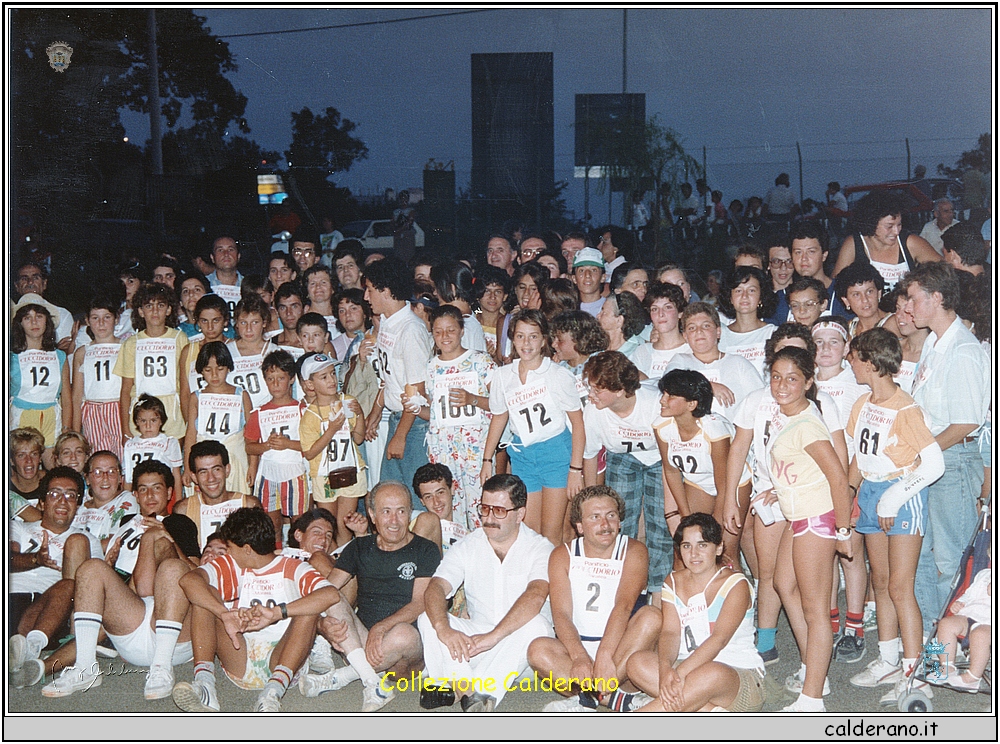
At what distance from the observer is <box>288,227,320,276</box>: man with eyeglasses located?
25.3 ft

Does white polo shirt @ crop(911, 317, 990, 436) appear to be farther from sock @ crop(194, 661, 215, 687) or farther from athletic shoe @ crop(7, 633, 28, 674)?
athletic shoe @ crop(7, 633, 28, 674)

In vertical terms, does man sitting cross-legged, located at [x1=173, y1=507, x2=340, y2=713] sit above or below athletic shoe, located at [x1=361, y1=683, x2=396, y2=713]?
above

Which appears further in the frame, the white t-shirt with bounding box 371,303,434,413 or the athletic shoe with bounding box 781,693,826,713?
the white t-shirt with bounding box 371,303,434,413

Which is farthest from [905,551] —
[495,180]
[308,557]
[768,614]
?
[495,180]

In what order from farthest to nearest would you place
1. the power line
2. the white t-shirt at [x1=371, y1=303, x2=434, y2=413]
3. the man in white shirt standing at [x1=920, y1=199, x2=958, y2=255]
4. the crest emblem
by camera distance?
the power line, the crest emblem, the man in white shirt standing at [x1=920, y1=199, x2=958, y2=255], the white t-shirt at [x1=371, y1=303, x2=434, y2=413]

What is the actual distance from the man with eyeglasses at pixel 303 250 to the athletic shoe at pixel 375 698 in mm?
3824

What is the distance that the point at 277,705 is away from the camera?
14.6 feet

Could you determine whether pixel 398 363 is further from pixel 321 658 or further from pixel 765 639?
pixel 765 639

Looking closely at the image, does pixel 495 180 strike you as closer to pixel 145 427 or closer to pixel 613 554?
pixel 145 427

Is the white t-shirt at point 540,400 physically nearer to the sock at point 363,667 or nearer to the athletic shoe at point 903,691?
the sock at point 363,667

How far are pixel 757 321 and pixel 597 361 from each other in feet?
3.38

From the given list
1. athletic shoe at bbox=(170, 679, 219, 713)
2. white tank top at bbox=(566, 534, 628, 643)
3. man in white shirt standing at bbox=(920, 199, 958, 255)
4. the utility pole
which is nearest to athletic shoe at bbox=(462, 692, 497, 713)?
white tank top at bbox=(566, 534, 628, 643)

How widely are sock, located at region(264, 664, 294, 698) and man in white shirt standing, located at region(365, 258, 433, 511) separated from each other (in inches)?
60.0

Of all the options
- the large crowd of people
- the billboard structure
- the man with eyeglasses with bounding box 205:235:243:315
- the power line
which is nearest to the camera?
the large crowd of people
